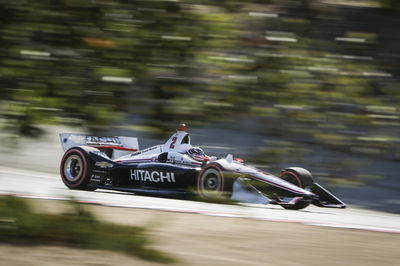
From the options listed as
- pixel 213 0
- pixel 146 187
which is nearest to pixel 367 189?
pixel 213 0

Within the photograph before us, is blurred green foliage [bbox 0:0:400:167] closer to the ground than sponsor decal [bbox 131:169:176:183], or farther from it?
farther from it

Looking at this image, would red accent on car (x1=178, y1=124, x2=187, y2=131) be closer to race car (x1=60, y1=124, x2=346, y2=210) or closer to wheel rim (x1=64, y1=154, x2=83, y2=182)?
race car (x1=60, y1=124, x2=346, y2=210)

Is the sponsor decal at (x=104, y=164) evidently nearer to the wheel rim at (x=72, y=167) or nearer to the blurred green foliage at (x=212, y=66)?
the wheel rim at (x=72, y=167)

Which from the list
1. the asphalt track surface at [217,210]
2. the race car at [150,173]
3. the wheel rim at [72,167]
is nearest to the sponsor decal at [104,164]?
the race car at [150,173]

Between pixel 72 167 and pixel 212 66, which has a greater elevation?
pixel 212 66

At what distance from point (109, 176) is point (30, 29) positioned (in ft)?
21.6

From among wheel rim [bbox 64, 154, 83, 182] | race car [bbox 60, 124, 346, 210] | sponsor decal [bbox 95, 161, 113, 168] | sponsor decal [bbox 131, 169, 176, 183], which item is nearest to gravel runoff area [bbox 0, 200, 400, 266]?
race car [bbox 60, 124, 346, 210]

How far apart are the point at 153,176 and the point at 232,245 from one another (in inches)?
135

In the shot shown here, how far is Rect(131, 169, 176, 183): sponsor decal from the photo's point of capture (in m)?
8.46

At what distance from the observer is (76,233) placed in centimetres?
434

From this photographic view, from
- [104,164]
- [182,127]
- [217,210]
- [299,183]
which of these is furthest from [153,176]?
[182,127]

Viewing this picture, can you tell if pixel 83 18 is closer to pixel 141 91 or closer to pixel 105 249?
pixel 141 91

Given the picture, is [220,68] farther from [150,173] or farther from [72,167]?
[72,167]

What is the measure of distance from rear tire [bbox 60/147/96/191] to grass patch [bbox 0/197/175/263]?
4446 mm
